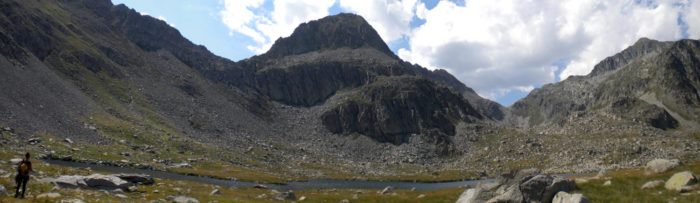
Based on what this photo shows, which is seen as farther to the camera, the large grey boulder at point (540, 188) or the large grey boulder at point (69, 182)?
the large grey boulder at point (69, 182)

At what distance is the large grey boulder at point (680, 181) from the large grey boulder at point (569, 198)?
815cm

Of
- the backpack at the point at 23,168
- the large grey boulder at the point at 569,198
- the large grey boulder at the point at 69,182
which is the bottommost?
the large grey boulder at the point at 569,198

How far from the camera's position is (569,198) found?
3059cm

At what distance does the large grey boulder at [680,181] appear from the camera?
33.5 m

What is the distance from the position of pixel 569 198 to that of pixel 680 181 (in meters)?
9.38

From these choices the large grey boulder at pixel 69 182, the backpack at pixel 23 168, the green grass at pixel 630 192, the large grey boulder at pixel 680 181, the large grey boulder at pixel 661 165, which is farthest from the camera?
the large grey boulder at pixel 69 182

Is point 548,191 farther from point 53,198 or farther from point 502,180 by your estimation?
point 53,198

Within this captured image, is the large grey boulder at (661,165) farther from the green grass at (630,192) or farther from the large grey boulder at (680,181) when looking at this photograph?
the large grey boulder at (680,181)

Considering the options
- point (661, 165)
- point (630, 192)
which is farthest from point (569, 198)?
point (661, 165)

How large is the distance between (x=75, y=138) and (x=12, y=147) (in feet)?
124

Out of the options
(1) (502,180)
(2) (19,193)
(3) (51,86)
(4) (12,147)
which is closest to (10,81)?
(3) (51,86)

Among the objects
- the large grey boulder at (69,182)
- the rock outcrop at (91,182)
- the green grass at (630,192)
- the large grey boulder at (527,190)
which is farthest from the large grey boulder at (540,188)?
the large grey boulder at (69,182)

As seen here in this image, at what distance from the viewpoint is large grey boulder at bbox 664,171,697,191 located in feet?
110

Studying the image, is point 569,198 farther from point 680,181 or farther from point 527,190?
point 680,181
